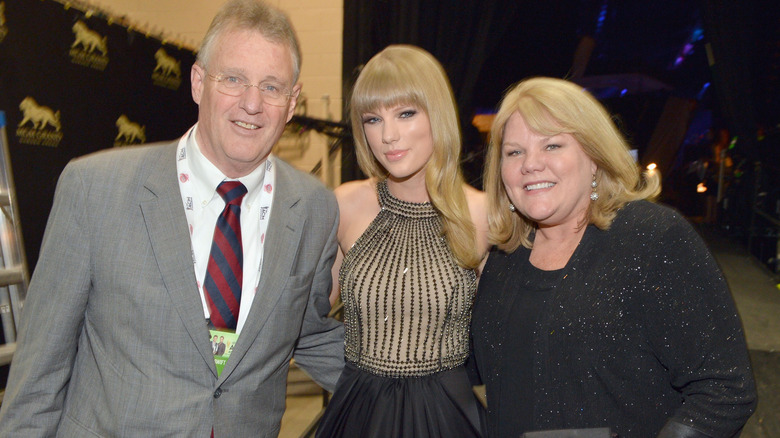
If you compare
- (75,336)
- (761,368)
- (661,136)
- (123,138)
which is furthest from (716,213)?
(75,336)

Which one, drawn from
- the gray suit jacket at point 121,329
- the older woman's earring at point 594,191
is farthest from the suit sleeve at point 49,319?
the older woman's earring at point 594,191

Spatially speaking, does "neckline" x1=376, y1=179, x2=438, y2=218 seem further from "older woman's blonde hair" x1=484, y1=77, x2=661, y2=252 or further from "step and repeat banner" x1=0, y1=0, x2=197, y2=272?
"step and repeat banner" x1=0, y1=0, x2=197, y2=272

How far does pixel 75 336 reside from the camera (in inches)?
51.8

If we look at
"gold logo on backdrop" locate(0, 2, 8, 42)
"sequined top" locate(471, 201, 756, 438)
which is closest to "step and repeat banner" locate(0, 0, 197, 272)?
"gold logo on backdrop" locate(0, 2, 8, 42)

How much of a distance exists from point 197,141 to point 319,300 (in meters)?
0.66

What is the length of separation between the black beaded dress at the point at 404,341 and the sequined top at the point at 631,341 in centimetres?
36

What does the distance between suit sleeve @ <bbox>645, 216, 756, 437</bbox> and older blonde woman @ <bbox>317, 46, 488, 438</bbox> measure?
2.34ft

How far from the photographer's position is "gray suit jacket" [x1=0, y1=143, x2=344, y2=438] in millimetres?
1261

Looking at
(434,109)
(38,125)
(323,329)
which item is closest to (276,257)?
Answer: (323,329)

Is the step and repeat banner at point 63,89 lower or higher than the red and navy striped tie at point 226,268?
higher

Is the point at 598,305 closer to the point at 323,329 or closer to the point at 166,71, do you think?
the point at 323,329

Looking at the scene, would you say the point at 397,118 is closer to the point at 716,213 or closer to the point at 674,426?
the point at 674,426

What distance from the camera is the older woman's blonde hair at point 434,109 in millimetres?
1915

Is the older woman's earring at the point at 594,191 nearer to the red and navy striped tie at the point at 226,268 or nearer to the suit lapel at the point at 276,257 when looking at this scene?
the suit lapel at the point at 276,257
